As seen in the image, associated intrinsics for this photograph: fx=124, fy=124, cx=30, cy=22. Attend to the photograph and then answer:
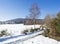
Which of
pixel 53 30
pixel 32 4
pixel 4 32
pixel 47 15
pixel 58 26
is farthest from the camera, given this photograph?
pixel 47 15

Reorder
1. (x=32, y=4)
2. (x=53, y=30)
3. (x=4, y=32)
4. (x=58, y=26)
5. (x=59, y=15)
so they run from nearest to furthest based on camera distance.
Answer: (x=58, y=26) → (x=59, y=15) → (x=53, y=30) → (x=4, y=32) → (x=32, y=4)

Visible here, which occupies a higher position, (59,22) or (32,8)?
(32,8)

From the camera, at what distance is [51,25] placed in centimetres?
1391

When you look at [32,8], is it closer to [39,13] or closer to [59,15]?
[39,13]

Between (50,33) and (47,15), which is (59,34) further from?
(47,15)

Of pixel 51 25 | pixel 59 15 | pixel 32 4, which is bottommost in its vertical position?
pixel 51 25

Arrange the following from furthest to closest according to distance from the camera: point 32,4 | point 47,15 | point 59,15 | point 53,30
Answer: point 47,15 < point 32,4 < point 53,30 < point 59,15

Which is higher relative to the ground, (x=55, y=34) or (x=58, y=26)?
(x=58, y=26)

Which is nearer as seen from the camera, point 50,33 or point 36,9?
point 50,33

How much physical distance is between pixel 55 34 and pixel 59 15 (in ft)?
6.73

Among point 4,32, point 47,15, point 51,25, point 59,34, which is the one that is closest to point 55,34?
point 59,34

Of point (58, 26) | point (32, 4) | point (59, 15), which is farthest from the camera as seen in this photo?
point (32, 4)

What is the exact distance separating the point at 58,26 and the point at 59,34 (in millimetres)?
1482

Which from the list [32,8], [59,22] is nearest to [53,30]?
[59,22]
